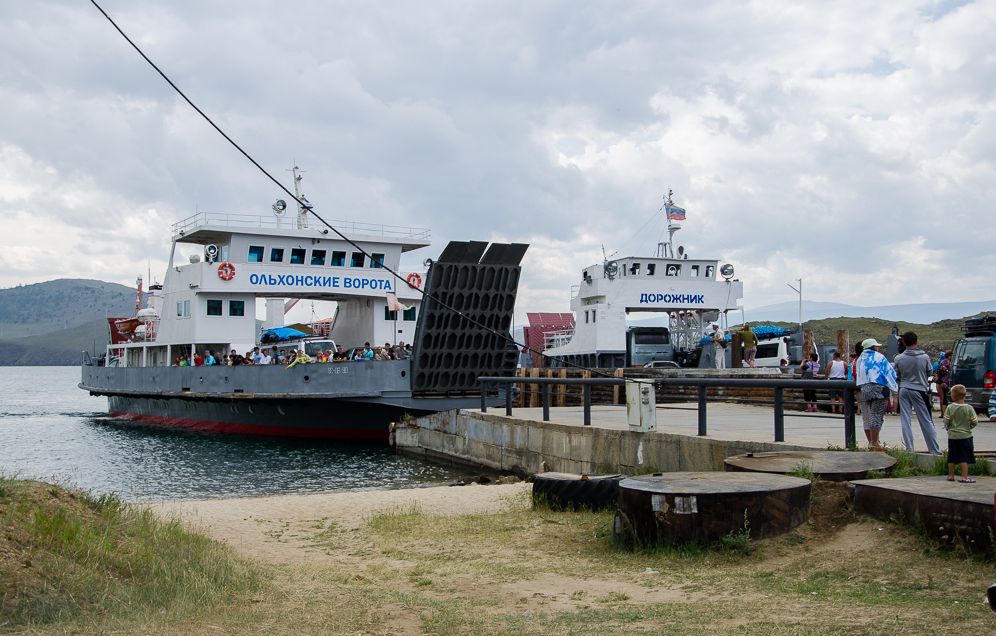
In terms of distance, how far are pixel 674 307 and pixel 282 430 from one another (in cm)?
1713

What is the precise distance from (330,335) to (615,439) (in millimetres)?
23357

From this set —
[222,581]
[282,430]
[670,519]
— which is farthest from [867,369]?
[282,430]

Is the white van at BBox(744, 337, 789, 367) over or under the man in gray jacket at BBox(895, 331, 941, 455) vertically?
over

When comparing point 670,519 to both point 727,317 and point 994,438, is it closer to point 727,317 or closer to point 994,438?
point 994,438

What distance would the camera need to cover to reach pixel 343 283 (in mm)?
31484

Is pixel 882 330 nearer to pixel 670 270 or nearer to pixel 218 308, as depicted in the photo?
pixel 670 270

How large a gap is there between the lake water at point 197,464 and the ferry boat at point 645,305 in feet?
45.7

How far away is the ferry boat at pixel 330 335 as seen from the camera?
2450cm

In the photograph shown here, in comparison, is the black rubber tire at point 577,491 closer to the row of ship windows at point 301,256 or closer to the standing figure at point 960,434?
the standing figure at point 960,434

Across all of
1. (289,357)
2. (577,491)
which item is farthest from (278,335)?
(577,491)

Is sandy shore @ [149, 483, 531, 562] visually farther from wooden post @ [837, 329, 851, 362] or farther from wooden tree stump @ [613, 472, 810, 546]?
wooden post @ [837, 329, 851, 362]

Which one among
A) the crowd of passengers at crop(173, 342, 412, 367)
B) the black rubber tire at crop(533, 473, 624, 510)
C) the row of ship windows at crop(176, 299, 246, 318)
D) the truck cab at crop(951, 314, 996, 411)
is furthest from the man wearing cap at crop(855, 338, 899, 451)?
the row of ship windows at crop(176, 299, 246, 318)

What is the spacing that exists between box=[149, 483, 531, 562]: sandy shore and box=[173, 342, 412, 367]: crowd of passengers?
12.4 metres

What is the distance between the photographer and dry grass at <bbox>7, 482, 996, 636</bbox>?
17.7 feet
